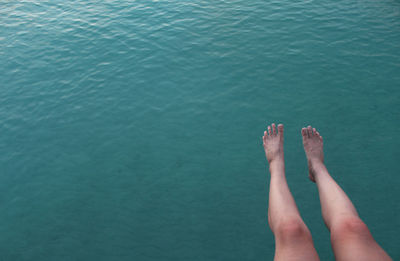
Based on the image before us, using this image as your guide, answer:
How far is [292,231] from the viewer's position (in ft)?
9.16

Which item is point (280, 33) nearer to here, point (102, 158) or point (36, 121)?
point (102, 158)

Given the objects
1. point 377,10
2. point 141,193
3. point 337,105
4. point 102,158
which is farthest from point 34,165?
point 377,10

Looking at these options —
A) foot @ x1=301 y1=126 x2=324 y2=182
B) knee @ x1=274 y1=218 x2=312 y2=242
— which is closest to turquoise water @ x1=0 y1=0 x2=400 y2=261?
foot @ x1=301 y1=126 x2=324 y2=182

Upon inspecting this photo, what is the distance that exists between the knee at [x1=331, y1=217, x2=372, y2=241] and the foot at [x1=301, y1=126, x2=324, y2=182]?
118 cm

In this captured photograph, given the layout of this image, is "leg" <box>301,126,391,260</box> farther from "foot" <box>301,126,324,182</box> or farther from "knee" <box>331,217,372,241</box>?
"foot" <box>301,126,324,182</box>

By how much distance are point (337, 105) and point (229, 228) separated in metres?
3.87

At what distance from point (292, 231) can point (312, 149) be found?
193 centimetres

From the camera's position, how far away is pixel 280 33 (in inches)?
372

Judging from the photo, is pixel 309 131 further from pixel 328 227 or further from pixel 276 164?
pixel 328 227

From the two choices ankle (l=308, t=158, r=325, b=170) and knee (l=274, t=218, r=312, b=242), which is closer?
knee (l=274, t=218, r=312, b=242)

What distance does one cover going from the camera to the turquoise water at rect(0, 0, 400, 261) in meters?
5.13

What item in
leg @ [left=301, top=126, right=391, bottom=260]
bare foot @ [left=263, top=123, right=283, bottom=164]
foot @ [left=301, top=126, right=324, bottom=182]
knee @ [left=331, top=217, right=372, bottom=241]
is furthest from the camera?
bare foot @ [left=263, top=123, right=283, bottom=164]

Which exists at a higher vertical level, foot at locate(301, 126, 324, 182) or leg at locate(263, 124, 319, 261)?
leg at locate(263, 124, 319, 261)

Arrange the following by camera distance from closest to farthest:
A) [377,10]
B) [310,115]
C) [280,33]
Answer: [310,115] < [280,33] < [377,10]
